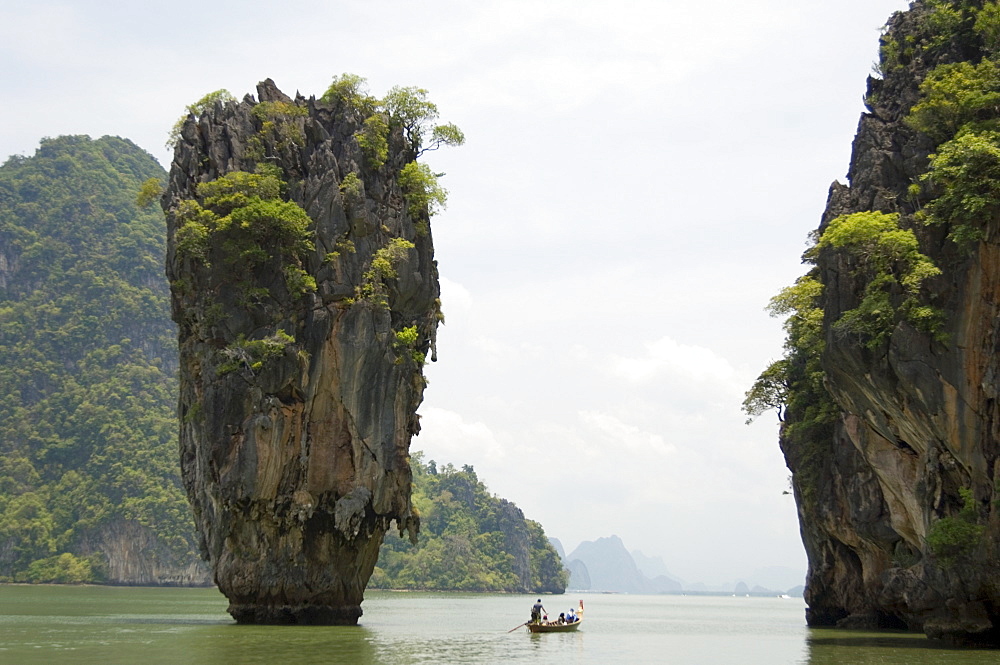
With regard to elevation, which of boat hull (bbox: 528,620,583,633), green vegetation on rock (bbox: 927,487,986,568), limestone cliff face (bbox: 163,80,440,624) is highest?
limestone cliff face (bbox: 163,80,440,624)

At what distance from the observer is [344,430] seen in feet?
121

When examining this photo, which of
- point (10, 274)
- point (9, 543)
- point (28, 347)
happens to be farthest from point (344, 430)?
point (10, 274)

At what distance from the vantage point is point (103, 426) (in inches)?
4678

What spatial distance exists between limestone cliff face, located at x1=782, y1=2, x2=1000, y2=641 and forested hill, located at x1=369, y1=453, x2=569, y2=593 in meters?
88.4

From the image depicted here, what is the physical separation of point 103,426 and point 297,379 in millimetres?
91970

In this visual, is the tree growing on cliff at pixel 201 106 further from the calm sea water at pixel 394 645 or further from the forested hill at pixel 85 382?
the forested hill at pixel 85 382

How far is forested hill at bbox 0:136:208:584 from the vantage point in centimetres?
10906

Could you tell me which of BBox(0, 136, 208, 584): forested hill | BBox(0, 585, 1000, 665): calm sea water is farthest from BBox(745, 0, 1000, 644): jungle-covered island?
BBox(0, 136, 208, 584): forested hill

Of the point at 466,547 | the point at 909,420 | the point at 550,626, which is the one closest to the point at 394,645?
the point at 550,626

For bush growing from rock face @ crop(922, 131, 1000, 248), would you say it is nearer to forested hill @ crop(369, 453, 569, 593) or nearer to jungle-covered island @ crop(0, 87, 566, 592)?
jungle-covered island @ crop(0, 87, 566, 592)

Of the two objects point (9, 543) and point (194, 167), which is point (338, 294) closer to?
point (194, 167)

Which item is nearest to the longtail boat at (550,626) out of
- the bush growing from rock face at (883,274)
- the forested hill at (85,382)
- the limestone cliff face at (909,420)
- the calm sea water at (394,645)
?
the calm sea water at (394,645)

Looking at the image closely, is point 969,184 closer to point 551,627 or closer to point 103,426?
point 551,627

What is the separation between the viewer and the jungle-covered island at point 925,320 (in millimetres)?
27609
